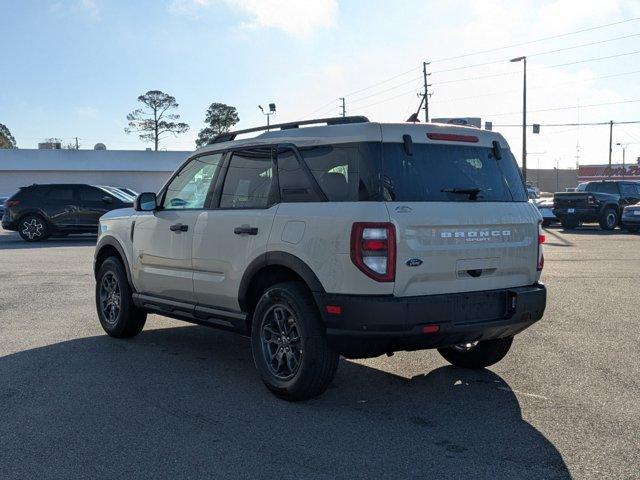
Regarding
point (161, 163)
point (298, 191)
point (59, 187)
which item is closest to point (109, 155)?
point (161, 163)

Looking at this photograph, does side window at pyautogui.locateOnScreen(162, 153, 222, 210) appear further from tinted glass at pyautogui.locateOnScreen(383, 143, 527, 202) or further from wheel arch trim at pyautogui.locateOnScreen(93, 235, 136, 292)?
tinted glass at pyautogui.locateOnScreen(383, 143, 527, 202)

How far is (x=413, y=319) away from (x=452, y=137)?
1.54 m

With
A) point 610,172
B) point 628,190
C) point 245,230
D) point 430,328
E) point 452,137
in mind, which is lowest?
point 430,328

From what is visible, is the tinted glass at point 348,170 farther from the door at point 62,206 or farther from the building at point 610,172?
the building at point 610,172

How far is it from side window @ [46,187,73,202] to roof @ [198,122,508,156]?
658 inches

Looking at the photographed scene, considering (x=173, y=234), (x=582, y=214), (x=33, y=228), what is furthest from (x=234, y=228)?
(x=582, y=214)

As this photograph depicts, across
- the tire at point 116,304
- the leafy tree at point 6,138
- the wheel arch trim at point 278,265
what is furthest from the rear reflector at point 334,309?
the leafy tree at point 6,138

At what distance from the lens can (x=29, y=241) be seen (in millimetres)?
21281

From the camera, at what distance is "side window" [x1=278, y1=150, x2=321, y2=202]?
5.21 metres

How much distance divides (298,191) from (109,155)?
A: 49494mm

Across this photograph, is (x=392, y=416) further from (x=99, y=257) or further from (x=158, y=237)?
(x=99, y=257)

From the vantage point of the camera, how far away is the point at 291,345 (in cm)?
523

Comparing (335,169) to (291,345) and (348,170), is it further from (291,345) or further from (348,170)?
(291,345)

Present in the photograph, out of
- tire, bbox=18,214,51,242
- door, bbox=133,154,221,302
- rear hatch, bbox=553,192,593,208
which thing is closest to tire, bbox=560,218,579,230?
rear hatch, bbox=553,192,593,208
